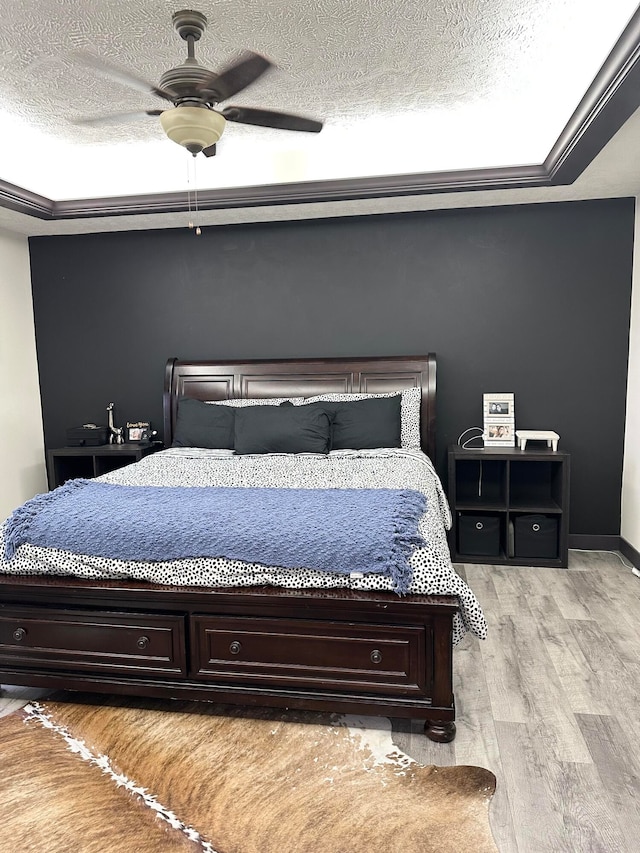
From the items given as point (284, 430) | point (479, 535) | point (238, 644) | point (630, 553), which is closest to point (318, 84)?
point (284, 430)

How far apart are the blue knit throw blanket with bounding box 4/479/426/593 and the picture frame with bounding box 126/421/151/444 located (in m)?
1.86

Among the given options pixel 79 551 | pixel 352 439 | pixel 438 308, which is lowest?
pixel 79 551

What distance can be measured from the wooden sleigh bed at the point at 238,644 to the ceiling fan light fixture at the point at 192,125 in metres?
1.69

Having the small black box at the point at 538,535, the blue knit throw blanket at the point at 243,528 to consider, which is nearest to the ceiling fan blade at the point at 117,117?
the blue knit throw blanket at the point at 243,528

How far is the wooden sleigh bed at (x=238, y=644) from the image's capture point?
216cm

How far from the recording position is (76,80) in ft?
9.22

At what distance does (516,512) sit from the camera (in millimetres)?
4070

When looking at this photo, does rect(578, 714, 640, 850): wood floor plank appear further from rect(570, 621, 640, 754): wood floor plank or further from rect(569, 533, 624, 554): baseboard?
rect(569, 533, 624, 554): baseboard

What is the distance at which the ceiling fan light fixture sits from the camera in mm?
2211

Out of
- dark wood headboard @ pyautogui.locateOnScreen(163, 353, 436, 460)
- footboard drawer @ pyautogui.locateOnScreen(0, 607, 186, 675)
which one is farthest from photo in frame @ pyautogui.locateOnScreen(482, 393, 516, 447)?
footboard drawer @ pyautogui.locateOnScreen(0, 607, 186, 675)

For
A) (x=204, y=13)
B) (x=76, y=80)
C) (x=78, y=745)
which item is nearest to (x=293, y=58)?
(x=204, y=13)

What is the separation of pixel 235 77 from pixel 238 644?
6.71 feet

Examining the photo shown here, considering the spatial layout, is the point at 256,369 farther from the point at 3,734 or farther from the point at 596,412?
the point at 3,734

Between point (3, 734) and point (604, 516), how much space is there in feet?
12.3
